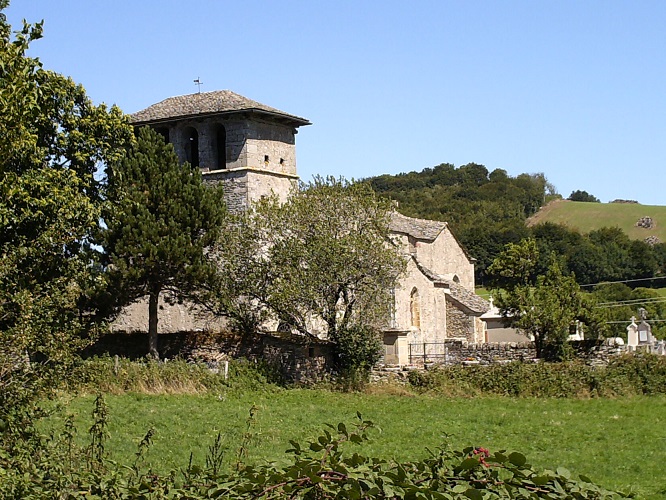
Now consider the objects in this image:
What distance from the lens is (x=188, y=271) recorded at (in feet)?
97.3

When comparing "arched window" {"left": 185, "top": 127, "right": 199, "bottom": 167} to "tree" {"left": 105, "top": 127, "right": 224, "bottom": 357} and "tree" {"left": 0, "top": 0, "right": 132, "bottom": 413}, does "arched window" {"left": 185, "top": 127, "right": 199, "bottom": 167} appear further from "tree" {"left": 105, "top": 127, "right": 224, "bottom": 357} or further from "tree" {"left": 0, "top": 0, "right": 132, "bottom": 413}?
"tree" {"left": 0, "top": 0, "right": 132, "bottom": 413}

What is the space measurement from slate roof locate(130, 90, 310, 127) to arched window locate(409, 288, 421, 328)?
382 inches

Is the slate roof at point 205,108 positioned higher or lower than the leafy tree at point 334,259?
higher

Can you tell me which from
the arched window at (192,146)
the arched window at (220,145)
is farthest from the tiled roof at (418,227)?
the arched window at (192,146)

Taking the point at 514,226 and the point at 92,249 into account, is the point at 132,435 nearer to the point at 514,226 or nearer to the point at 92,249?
the point at 92,249

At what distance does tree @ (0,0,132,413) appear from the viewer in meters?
9.62

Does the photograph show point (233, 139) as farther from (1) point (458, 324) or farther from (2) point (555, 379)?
(2) point (555, 379)

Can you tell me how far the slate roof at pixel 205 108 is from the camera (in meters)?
34.3

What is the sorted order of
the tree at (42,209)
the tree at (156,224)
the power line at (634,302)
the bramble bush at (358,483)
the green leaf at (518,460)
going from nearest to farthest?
the bramble bush at (358,483) → the green leaf at (518,460) → the tree at (42,209) → the tree at (156,224) → the power line at (634,302)

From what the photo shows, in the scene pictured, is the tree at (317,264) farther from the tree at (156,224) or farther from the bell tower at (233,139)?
the bell tower at (233,139)

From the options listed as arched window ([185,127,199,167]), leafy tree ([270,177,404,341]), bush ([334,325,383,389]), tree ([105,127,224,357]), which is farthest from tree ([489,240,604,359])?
arched window ([185,127,199,167])

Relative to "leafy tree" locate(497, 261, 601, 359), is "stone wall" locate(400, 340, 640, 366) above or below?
below

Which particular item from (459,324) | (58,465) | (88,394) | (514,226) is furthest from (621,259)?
(58,465)

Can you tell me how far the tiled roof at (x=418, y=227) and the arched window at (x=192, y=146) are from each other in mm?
12414
